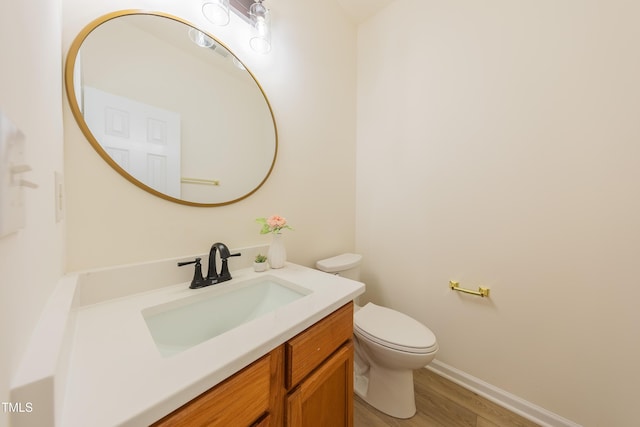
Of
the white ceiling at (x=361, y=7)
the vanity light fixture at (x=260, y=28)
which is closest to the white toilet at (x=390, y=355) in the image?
the vanity light fixture at (x=260, y=28)

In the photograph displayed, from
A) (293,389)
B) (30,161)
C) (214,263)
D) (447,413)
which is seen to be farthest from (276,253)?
(447,413)

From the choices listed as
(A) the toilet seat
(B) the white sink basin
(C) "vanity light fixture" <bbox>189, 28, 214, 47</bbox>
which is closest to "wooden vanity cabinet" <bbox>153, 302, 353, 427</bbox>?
(B) the white sink basin

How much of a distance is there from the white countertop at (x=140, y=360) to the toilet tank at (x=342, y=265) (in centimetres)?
61

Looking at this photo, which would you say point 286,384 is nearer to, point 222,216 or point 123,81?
point 222,216

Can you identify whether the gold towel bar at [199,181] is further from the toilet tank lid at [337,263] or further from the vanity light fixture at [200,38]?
the toilet tank lid at [337,263]

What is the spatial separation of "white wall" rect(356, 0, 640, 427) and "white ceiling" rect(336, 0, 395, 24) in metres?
0.09

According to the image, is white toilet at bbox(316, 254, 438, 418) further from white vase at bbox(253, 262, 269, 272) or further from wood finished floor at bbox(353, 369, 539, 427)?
white vase at bbox(253, 262, 269, 272)

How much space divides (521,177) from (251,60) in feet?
5.06

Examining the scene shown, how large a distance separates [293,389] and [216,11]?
4.97 ft

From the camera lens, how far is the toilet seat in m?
1.08

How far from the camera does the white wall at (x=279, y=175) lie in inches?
29.7

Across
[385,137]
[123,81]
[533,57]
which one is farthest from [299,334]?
[533,57]

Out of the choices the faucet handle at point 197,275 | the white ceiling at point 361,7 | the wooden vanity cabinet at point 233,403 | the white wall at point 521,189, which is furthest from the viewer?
the white ceiling at point 361,7

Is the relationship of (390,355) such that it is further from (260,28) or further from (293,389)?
(260,28)
